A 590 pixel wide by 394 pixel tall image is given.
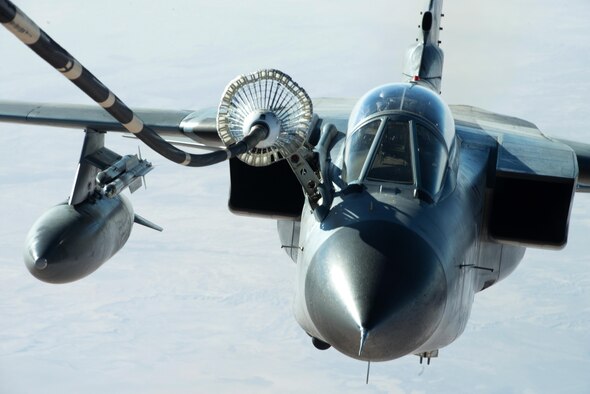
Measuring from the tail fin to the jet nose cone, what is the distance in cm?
598

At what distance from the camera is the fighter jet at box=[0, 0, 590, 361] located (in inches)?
368

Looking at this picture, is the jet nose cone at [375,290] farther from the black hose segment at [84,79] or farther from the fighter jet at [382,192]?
the black hose segment at [84,79]

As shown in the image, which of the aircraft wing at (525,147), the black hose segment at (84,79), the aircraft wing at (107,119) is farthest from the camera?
the aircraft wing at (107,119)

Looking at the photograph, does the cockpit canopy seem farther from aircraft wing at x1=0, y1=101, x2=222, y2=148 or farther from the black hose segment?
aircraft wing at x1=0, y1=101, x2=222, y2=148

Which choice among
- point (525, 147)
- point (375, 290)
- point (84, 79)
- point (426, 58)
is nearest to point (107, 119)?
point (426, 58)

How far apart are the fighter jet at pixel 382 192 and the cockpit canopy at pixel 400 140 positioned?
0.04ft

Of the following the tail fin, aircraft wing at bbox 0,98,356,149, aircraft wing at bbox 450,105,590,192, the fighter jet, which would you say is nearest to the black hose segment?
the fighter jet

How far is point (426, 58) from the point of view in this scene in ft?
53.1

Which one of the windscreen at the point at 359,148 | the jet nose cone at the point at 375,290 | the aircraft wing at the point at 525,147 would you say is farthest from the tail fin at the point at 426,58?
the jet nose cone at the point at 375,290

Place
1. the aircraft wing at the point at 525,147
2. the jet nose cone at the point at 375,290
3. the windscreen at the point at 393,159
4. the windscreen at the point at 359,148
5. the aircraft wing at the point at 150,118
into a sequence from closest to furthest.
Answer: the jet nose cone at the point at 375,290 → the windscreen at the point at 393,159 → the windscreen at the point at 359,148 → the aircraft wing at the point at 525,147 → the aircraft wing at the point at 150,118

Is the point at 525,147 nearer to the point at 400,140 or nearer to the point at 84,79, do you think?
the point at 400,140

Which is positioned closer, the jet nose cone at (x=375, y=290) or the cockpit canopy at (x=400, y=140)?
the jet nose cone at (x=375, y=290)

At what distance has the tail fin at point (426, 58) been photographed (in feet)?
52.3

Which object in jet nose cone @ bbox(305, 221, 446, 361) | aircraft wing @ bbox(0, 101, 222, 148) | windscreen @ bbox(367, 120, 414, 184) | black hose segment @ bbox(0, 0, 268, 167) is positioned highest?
black hose segment @ bbox(0, 0, 268, 167)
